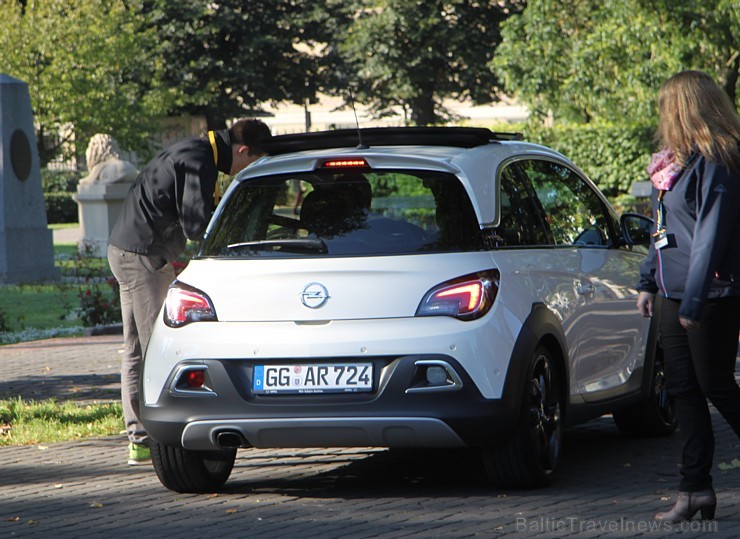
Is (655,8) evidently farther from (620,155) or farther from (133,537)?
(133,537)

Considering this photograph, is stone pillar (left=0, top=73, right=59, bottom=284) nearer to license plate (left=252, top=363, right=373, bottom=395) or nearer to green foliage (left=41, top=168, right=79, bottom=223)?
license plate (left=252, top=363, right=373, bottom=395)

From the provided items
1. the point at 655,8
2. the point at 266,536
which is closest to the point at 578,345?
the point at 266,536

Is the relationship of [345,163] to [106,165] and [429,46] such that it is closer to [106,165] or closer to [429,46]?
[106,165]

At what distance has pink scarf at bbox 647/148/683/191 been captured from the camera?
533 centimetres

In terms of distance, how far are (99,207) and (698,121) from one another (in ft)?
77.9

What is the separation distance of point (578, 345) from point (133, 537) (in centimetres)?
239

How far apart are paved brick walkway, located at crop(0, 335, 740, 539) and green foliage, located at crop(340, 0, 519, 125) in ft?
143

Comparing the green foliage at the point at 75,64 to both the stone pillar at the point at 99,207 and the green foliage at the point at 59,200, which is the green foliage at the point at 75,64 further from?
the stone pillar at the point at 99,207

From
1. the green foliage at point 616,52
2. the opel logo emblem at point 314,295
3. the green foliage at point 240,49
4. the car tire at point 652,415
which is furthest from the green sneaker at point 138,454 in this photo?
the green foliage at point 240,49

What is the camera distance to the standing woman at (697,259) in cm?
518

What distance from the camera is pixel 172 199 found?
23.6 feet

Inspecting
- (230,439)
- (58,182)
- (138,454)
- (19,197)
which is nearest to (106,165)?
(19,197)

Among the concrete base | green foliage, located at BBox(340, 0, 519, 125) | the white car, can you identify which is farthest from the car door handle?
green foliage, located at BBox(340, 0, 519, 125)

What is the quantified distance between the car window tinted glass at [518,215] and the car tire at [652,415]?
4.96 feet
